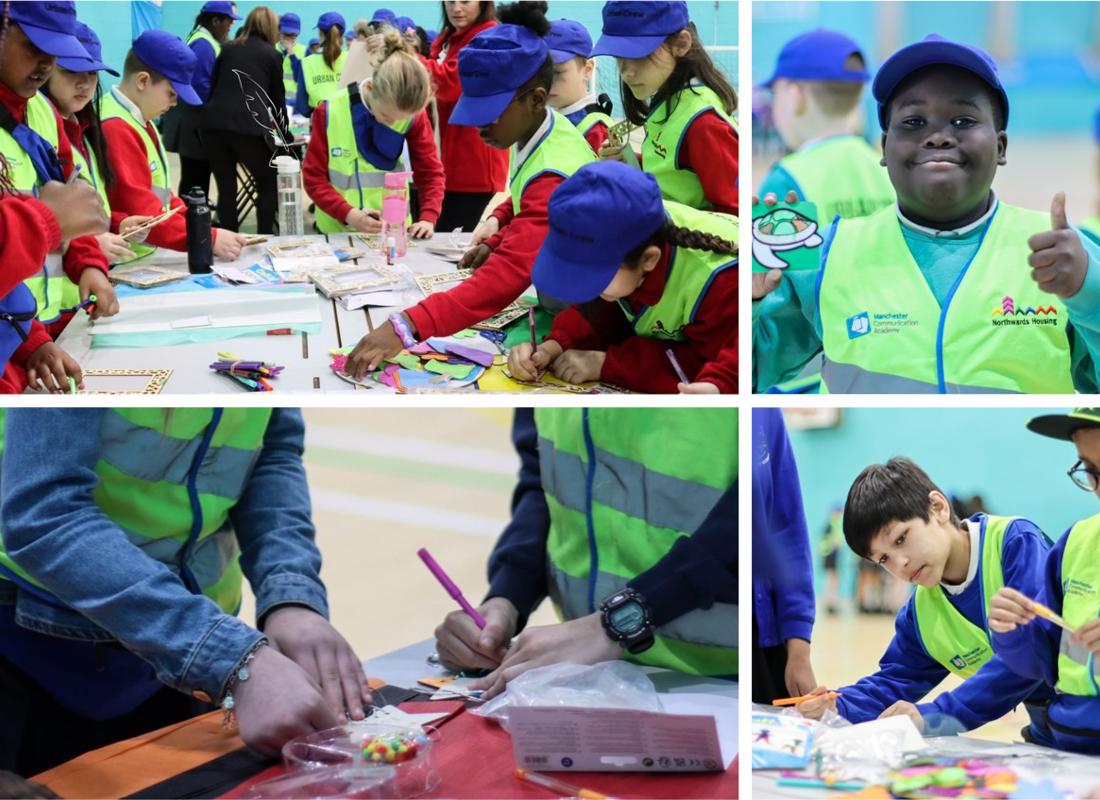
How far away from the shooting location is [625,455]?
5.71 feet

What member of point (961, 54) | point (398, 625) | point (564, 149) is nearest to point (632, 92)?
point (564, 149)

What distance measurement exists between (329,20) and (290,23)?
0.21 ft

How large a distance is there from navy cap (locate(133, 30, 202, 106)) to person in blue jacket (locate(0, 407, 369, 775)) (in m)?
0.54

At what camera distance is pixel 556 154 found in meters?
1.78

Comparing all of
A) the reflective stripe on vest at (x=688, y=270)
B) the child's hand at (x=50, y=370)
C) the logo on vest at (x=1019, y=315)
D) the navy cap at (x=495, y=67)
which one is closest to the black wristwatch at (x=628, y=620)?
the reflective stripe on vest at (x=688, y=270)

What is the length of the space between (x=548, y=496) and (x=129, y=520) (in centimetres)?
61

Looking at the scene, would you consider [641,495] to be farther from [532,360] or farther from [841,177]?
[841,177]

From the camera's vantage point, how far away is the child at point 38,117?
1691 mm

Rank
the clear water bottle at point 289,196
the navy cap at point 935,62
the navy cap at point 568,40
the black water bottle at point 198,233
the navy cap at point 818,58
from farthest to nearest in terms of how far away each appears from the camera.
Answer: the black water bottle at point 198,233 < the clear water bottle at point 289,196 < the navy cap at point 568,40 < the navy cap at point 818,58 < the navy cap at point 935,62

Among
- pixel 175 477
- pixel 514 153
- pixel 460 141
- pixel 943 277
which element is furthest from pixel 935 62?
pixel 175 477

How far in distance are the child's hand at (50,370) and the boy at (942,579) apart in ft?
3.75

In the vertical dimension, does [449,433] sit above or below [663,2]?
below

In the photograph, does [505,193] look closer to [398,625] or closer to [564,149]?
[564,149]

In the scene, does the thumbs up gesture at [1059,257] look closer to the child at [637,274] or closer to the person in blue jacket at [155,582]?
the child at [637,274]
